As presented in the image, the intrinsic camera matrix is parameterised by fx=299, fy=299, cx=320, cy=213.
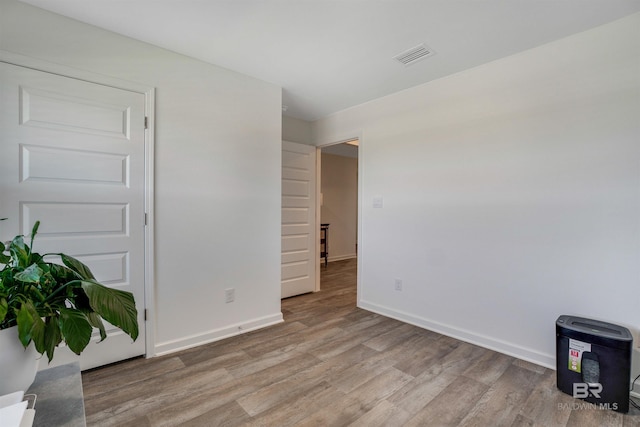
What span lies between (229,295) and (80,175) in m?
1.51

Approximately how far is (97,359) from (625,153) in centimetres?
393

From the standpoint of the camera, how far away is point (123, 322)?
3.12 ft

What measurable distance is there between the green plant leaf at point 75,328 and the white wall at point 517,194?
9.00 ft

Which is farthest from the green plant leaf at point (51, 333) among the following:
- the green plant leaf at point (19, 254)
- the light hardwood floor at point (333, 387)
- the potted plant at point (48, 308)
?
the light hardwood floor at point (333, 387)

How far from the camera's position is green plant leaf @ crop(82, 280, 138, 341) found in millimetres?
898

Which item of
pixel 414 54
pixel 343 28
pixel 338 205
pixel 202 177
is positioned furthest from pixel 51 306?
pixel 338 205

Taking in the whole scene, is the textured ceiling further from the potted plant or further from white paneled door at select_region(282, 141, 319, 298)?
the potted plant

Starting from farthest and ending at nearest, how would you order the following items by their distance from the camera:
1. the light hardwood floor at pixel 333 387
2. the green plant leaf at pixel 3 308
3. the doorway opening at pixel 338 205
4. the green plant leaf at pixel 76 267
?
1. the doorway opening at pixel 338 205
2. the light hardwood floor at pixel 333 387
3. the green plant leaf at pixel 76 267
4. the green plant leaf at pixel 3 308

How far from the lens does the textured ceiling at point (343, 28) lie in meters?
1.88

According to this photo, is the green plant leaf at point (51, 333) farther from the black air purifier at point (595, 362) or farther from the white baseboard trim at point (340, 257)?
the white baseboard trim at point (340, 257)

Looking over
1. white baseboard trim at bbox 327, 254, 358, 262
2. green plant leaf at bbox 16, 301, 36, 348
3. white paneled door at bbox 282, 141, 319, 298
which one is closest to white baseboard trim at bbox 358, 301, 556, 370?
white paneled door at bbox 282, 141, 319, 298

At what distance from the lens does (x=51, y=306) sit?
0.93m

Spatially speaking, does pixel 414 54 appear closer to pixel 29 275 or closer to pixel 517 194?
pixel 517 194

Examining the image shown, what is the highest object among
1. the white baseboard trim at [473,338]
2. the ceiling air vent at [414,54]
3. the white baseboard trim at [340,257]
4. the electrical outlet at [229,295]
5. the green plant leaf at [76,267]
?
the ceiling air vent at [414,54]
